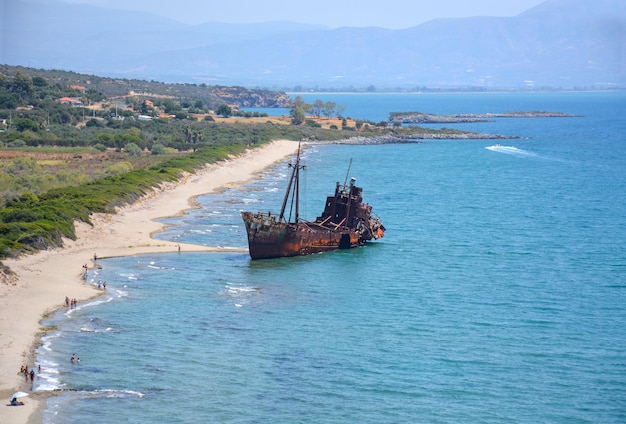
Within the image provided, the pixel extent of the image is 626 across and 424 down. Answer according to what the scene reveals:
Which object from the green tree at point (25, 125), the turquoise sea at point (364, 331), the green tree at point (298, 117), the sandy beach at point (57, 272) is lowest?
the turquoise sea at point (364, 331)

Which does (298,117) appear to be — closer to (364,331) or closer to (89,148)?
(89,148)

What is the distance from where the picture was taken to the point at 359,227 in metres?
65.4

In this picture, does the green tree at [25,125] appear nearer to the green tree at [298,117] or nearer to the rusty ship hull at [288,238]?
the green tree at [298,117]

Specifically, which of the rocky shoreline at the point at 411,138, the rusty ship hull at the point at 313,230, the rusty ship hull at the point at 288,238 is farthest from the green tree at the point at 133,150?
the rusty ship hull at the point at 288,238

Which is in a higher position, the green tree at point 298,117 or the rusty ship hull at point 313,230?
the green tree at point 298,117

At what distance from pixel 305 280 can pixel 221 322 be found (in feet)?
36.2

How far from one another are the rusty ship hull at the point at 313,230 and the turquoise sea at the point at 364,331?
3.24ft

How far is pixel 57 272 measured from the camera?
167 feet

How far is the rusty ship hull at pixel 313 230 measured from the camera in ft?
190

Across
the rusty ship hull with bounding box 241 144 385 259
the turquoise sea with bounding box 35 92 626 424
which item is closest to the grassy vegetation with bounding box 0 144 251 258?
the turquoise sea with bounding box 35 92 626 424

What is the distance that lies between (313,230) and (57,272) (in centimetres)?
1795

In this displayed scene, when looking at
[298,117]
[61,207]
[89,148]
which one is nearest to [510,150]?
[298,117]

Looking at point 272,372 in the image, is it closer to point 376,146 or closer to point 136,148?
point 136,148

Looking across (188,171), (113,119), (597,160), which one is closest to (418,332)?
(188,171)
